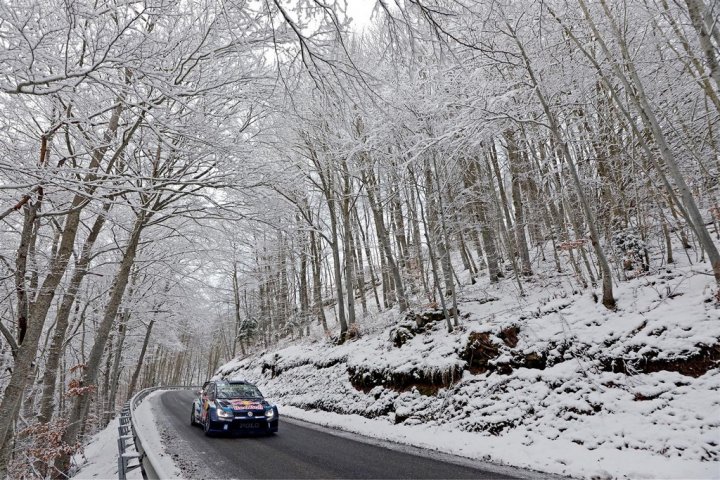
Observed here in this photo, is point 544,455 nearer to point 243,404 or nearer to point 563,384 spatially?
point 563,384

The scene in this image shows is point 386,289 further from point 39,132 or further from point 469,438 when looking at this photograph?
point 39,132

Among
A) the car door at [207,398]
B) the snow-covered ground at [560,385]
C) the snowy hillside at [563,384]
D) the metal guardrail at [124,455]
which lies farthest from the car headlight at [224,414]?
the snowy hillside at [563,384]

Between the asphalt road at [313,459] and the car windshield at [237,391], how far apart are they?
1.21m

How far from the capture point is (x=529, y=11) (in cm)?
877

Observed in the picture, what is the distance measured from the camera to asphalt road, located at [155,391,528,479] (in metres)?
5.84

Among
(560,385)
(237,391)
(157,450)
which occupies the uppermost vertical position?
(237,391)

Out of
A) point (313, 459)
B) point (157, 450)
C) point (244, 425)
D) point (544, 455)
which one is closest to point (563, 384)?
point (544, 455)

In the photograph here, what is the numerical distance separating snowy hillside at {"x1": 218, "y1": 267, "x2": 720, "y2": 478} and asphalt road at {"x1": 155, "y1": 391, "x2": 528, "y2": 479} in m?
0.86

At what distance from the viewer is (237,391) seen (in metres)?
11.0

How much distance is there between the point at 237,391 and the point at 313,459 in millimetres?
4958

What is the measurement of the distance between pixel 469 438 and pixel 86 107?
8.88 metres

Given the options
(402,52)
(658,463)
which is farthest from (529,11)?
(658,463)

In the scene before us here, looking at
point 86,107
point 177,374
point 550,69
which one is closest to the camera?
point 86,107

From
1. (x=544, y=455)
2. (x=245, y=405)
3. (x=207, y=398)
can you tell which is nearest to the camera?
(x=544, y=455)
